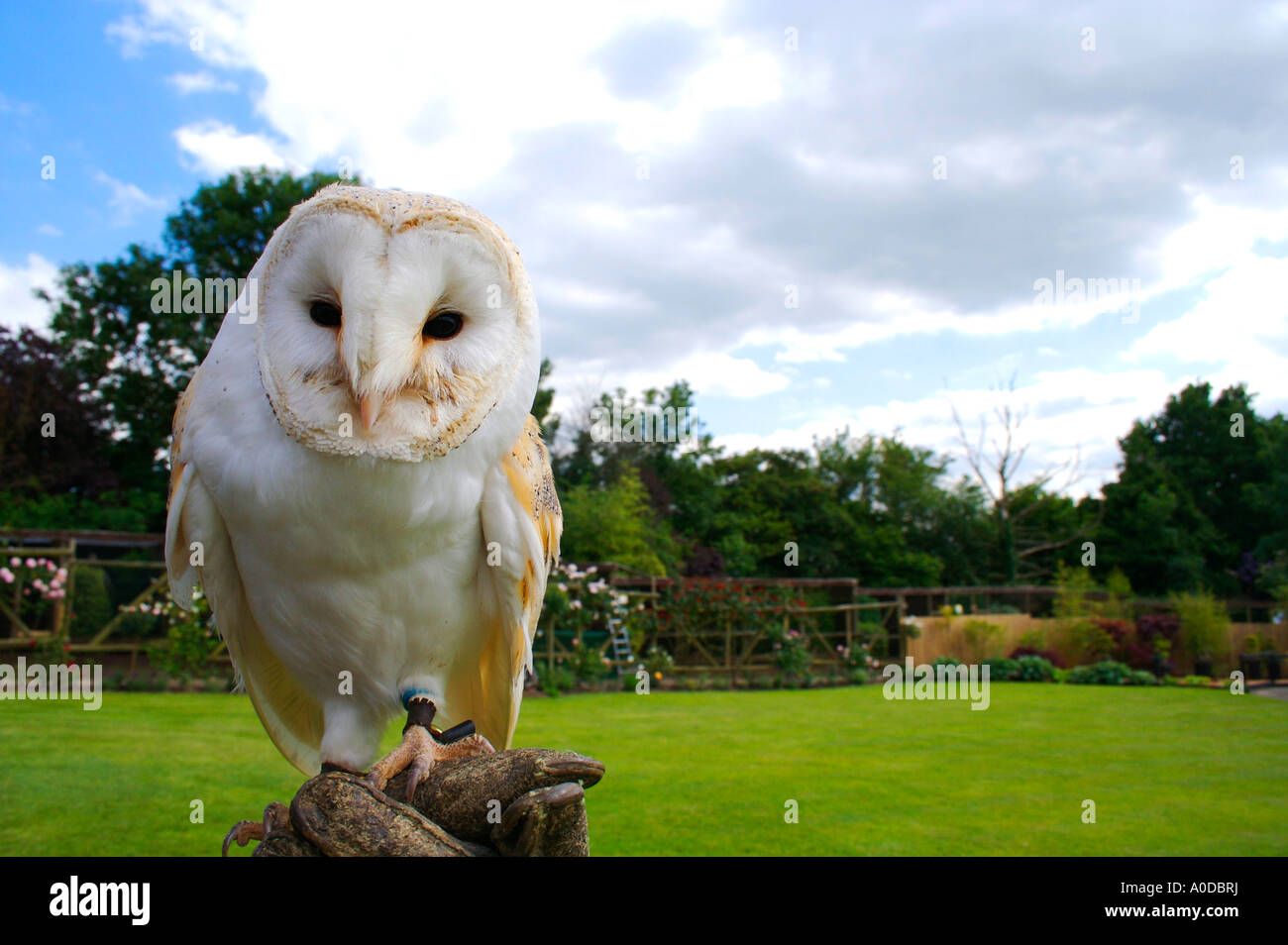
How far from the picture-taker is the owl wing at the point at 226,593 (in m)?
2.22

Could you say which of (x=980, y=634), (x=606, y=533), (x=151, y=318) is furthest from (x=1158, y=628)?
(x=151, y=318)

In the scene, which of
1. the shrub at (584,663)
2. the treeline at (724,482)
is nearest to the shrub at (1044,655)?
the treeline at (724,482)

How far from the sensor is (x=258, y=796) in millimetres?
5961

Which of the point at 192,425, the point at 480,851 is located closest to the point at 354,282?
the point at 192,425

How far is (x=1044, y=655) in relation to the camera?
18.3 metres

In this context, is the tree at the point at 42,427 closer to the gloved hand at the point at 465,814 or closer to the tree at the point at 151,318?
the tree at the point at 151,318

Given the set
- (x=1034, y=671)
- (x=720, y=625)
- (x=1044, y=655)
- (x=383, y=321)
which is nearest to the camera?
(x=383, y=321)

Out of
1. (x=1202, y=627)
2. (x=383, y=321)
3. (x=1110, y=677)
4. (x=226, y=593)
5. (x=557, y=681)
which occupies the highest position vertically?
(x=383, y=321)

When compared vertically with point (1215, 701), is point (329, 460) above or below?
above

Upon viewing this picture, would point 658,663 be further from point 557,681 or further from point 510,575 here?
point 510,575

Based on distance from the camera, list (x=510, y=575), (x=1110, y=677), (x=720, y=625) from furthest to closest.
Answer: (x=1110, y=677) → (x=720, y=625) → (x=510, y=575)

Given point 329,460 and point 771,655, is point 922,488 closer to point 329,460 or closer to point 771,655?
point 771,655

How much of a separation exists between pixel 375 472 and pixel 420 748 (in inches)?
29.9
